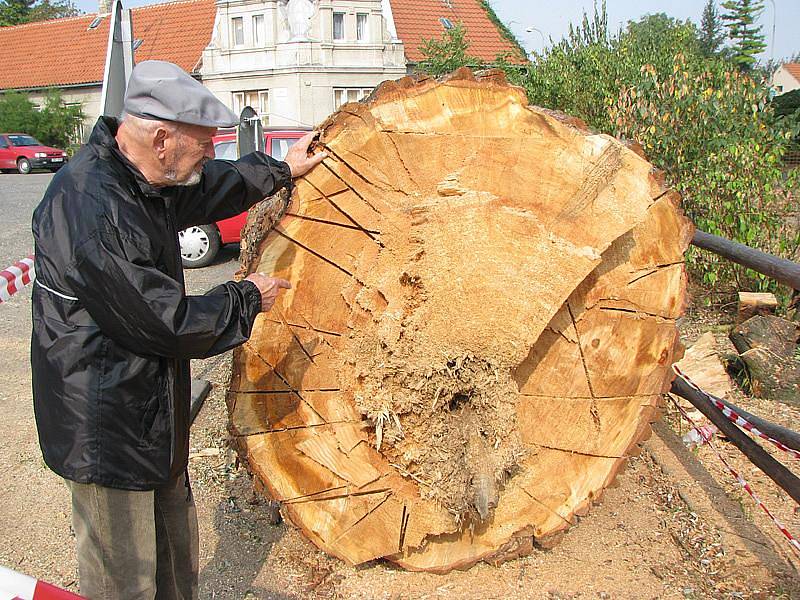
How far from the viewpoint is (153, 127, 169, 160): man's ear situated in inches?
73.6

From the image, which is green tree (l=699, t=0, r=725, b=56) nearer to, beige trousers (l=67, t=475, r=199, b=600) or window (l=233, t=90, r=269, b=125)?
window (l=233, t=90, r=269, b=125)

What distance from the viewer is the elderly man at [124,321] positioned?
1.75 metres

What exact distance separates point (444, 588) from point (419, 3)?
80.7 feet

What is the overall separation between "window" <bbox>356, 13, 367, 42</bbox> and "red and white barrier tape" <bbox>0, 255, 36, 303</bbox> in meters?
20.2

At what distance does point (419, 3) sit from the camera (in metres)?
24.4

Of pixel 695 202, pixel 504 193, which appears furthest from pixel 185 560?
pixel 695 202

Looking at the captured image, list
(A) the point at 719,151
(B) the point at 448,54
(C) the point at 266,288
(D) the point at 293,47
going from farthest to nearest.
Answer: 1. (D) the point at 293,47
2. (B) the point at 448,54
3. (A) the point at 719,151
4. (C) the point at 266,288

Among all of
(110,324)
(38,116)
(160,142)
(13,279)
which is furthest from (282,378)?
(38,116)

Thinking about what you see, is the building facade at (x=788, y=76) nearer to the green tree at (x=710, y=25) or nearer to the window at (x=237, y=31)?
the green tree at (x=710, y=25)

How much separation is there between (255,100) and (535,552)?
2268 cm

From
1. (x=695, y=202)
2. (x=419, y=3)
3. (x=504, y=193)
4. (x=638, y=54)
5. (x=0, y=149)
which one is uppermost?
(x=419, y=3)

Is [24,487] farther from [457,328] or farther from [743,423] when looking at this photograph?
[743,423]

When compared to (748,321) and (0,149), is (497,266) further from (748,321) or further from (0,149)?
(0,149)

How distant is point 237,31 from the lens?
23203 mm
